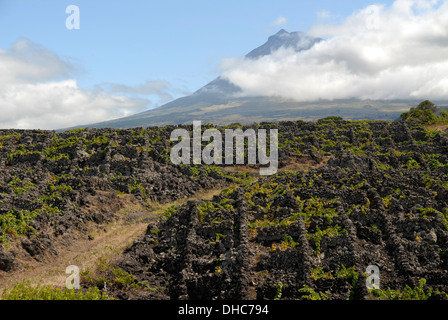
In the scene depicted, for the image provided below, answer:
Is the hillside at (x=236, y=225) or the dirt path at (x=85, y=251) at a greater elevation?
the hillside at (x=236, y=225)

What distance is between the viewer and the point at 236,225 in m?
24.0

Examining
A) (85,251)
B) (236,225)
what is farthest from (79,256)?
(236,225)

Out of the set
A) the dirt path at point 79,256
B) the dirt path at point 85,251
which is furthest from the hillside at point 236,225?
the dirt path at point 79,256

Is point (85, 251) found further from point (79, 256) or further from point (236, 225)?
point (236, 225)

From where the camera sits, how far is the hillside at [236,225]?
1838 cm

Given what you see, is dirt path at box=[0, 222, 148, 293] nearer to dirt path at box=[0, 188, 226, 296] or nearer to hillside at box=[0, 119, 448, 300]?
dirt path at box=[0, 188, 226, 296]

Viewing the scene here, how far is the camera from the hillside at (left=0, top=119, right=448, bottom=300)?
1838 centimetres

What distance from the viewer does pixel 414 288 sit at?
1662 cm

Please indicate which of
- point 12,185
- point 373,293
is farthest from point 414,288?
point 12,185

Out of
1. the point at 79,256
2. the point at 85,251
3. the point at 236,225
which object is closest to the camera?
the point at 79,256

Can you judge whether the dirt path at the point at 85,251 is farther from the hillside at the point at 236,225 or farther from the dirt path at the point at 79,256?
the hillside at the point at 236,225
